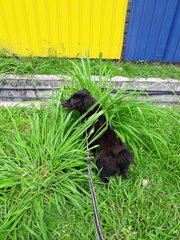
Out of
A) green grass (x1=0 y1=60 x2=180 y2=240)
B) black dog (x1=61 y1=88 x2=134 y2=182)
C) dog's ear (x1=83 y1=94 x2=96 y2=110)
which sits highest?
dog's ear (x1=83 y1=94 x2=96 y2=110)

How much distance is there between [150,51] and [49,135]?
9.31ft

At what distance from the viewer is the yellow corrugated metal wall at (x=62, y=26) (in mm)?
2912

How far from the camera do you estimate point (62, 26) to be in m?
3.08

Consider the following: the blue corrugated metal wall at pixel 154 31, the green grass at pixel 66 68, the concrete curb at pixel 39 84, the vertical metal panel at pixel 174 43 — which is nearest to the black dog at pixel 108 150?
the concrete curb at pixel 39 84

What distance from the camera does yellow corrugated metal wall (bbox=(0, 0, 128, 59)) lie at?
2.91 meters

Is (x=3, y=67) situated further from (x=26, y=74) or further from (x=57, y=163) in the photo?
(x=57, y=163)

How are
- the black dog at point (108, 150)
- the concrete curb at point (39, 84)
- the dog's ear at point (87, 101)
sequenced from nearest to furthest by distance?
1. the black dog at point (108, 150)
2. the dog's ear at point (87, 101)
3. the concrete curb at point (39, 84)

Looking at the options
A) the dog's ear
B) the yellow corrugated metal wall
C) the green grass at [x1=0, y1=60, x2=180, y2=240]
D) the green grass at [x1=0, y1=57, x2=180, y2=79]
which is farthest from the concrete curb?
the dog's ear

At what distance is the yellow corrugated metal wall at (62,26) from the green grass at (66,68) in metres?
0.26

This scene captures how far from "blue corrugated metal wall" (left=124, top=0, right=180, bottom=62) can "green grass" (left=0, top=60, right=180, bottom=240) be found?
6.47 feet

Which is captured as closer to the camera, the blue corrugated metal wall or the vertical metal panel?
the blue corrugated metal wall

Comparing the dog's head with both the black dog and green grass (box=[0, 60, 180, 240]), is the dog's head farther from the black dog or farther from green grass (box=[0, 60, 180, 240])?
green grass (box=[0, 60, 180, 240])

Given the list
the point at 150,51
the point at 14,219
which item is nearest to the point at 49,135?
the point at 14,219

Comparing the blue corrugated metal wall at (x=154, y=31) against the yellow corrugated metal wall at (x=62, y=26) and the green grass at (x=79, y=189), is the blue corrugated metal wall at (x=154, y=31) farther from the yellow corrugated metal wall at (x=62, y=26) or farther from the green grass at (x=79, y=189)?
the green grass at (x=79, y=189)
